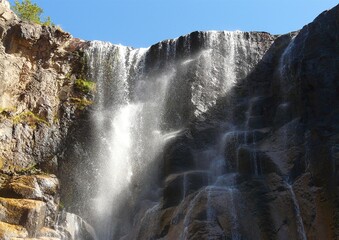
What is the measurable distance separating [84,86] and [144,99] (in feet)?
10.9

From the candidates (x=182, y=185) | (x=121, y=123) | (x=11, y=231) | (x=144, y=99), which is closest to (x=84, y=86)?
(x=121, y=123)

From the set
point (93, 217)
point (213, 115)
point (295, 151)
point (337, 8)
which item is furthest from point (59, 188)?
point (337, 8)

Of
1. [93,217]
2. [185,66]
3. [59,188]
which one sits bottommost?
[93,217]

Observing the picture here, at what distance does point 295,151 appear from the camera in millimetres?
16078

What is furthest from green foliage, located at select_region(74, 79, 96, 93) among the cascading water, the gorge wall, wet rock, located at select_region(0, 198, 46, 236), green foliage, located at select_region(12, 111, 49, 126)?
A: wet rock, located at select_region(0, 198, 46, 236)

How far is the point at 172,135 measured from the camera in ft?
67.6

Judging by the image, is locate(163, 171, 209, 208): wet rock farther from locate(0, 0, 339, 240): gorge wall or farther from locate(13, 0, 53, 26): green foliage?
locate(13, 0, 53, 26): green foliage

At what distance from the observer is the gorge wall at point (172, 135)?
48.6 feet

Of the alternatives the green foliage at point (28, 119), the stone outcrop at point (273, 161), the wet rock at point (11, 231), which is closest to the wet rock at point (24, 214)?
the wet rock at point (11, 231)

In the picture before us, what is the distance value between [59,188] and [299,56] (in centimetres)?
1155

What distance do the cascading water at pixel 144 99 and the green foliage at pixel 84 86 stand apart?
376mm

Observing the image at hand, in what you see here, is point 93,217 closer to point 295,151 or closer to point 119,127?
point 119,127

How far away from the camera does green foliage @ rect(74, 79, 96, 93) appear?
24172mm

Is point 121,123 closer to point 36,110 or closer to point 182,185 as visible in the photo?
point 36,110
